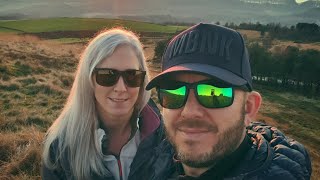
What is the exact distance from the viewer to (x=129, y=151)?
12.0 feet

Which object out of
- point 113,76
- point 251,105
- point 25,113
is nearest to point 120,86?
point 113,76

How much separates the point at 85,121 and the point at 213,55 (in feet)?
6.88

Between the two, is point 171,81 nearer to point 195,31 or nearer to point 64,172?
point 195,31

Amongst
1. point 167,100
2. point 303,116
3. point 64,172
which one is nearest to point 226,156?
point 167,100

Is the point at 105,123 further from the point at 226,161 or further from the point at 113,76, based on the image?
the point at 226,161

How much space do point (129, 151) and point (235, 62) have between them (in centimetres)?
196

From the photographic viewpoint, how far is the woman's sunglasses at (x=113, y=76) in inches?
144

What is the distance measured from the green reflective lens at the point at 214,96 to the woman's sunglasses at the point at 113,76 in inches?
72.1

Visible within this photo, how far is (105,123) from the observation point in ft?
12.5

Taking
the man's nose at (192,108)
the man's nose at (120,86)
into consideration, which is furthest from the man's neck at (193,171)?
the man's nose at (120,86)

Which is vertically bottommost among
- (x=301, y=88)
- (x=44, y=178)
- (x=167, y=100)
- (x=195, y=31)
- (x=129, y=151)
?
(x=301, y=88)

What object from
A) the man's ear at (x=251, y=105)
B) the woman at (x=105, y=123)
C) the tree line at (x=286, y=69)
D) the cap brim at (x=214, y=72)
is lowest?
the tree line at (x=286, y=69)

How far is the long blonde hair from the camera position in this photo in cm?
354

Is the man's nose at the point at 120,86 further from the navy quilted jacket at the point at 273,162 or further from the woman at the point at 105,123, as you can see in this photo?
the navy quilted jacket at the point at 273,162
